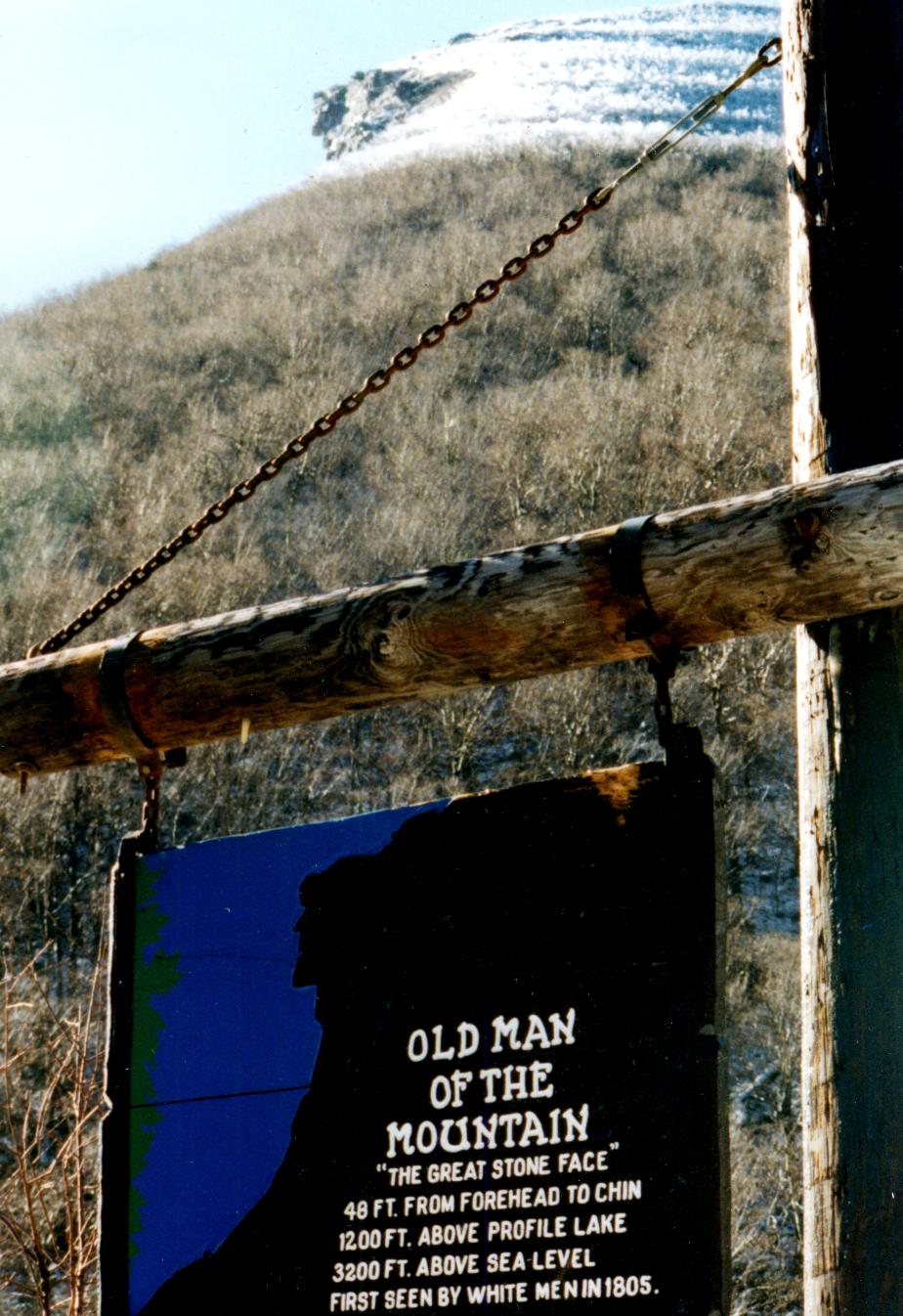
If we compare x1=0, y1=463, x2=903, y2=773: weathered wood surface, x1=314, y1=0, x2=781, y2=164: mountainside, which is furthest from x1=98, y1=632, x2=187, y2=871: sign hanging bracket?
x1=314, y1=0, x2=781, y2=164: mountainside

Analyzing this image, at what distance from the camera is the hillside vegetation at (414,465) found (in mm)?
17984

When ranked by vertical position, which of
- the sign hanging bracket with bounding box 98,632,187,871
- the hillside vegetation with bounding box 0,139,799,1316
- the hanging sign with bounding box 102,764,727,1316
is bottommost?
the hanging sign with bounding box 102,764,727,1316

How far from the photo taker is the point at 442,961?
2.73 meters

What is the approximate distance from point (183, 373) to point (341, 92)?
3664cm

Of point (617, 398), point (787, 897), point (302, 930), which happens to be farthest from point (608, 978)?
point (617, 398)

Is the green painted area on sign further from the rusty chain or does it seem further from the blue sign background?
the rusty chain

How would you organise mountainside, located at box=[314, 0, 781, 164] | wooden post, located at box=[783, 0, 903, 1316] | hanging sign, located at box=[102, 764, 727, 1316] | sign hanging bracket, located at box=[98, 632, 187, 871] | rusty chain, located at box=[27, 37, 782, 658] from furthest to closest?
mountainside, located at box=[314, 0, 781, 164] → rusty chain, located at box=[27, 37, 782, 658] → sign hanging bracket, located at box=[98, 632, 187, 871] → wooden post, located at box=[783, 0, 903, 1316] → hanging sign, located at box=[102, 764, 727, 1316]

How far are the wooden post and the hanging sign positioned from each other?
1.34 ft

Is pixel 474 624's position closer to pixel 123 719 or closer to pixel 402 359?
pixel 123 719

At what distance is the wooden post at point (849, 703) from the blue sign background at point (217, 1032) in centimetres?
73

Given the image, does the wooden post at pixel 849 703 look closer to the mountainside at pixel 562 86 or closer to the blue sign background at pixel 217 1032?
the blue sign background at pixel 217 1032

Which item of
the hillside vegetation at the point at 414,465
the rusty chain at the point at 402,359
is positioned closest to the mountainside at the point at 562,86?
the hillside vegetation at the point at 414,465

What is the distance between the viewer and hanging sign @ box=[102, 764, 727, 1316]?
246 cm

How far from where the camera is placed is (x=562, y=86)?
55906mm
